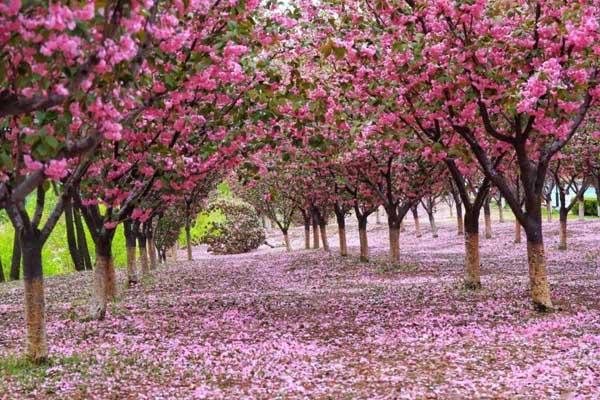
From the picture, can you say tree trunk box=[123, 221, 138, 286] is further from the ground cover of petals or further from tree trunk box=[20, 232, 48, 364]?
tree trunk box=[20, 232, 48, 364]

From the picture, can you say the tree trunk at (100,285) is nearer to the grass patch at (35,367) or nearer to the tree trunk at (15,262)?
the grass patch at (35,367)

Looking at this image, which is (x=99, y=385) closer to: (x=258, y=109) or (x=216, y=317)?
(x=258, y=109)

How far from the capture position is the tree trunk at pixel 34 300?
1152 cm

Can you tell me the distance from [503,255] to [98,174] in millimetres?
26232

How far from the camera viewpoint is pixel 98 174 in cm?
1462

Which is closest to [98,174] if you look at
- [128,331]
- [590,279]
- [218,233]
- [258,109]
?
[128,331]

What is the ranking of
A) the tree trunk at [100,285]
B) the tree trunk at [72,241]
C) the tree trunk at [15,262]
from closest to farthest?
the tree trunk at [100,285], the tree trunk at [72,241], the tree trunk at [15,262]

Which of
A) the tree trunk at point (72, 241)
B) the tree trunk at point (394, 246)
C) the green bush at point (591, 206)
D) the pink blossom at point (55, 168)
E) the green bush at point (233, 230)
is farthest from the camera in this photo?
the green bush at point (591, 206)

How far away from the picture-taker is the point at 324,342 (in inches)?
521

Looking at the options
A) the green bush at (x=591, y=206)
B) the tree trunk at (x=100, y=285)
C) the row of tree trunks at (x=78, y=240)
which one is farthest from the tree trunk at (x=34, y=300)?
the green bush at (x=591, y=206)

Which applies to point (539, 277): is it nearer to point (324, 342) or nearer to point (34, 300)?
point (324, 342)

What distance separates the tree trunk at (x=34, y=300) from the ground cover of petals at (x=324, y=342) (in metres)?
0.41

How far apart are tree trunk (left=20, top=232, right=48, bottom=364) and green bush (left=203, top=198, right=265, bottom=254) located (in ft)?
158

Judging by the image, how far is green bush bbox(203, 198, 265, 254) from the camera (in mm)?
60625
